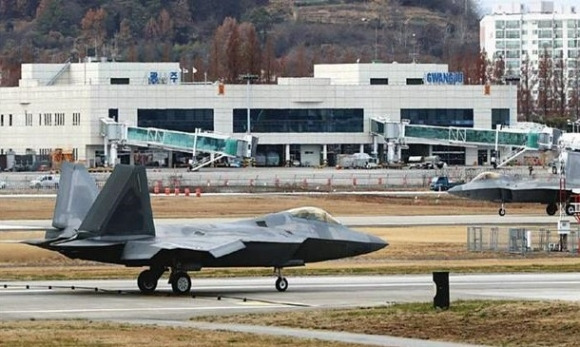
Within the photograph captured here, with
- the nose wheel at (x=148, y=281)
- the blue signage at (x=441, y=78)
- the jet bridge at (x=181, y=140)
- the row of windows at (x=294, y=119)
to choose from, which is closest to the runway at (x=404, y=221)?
the nose wheel at (x=148, y=281)

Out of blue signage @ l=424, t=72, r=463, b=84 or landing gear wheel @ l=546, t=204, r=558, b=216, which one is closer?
landing gear wheel @ l=546, t=204, r=558, b=216

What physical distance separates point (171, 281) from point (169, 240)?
1.14m

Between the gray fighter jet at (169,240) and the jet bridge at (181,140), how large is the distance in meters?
104

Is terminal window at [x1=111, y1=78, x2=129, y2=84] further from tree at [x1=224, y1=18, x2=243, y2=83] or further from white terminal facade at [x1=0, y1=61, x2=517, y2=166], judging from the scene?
tree at [x1=224, y1=18, x2=243, y2=83]

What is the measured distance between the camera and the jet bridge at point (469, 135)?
514ft

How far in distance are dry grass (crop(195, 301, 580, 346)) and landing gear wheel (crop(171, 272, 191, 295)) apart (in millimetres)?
6098

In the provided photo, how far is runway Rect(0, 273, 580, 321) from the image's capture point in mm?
42000

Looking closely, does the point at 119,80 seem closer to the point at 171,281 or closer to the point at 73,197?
the point at 73,197

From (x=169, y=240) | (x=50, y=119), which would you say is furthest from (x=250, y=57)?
(x=169, y=240)

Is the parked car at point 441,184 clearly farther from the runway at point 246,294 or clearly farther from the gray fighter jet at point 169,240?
the gray fighter jet at point 169,240

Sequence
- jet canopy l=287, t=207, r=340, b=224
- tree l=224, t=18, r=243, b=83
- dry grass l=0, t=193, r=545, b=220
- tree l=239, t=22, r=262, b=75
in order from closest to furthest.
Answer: jet canopy l=287, t=207, r=340, b=224, dry grass l=0, t=193, r=545, b=220, tree l=224, t=18, r=243, b=83, tree l=239, t=22, r=262, b=75

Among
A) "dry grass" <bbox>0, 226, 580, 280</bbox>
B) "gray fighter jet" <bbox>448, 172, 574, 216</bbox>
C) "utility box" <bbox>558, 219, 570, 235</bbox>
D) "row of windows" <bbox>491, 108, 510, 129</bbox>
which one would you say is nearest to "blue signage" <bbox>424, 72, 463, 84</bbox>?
"row of windows" <bbox>491, 108, 510, 129</bbox>

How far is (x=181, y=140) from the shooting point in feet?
506

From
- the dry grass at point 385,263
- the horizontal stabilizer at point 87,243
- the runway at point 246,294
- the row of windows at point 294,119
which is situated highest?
the row of windows at point 294,119
